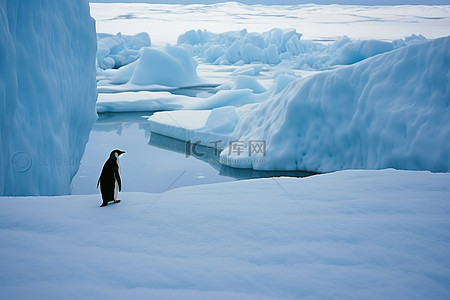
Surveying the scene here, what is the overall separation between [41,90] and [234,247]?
3.43 metres

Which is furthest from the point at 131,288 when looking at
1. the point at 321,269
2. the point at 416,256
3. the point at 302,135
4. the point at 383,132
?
the point at 302,135

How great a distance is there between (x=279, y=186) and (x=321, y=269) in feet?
4.79

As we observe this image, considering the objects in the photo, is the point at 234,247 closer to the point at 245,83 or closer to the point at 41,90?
the point at 41,90

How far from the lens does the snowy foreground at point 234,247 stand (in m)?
1.44

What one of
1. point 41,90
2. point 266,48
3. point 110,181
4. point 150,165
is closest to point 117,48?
point 266,48

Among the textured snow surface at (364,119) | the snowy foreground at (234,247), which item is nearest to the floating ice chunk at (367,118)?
the textured snow surface at (364,119)

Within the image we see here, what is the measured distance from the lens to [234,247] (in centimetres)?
177

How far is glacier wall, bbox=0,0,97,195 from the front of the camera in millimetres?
3455

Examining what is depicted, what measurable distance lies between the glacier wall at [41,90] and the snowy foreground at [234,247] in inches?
52.8

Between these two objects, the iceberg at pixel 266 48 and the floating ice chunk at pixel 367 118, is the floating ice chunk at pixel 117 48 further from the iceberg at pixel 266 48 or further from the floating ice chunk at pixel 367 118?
the floating ice chunk at pixel 367 118

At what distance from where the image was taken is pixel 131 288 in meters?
1.45

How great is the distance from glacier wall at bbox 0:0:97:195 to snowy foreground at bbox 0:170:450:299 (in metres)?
1.34

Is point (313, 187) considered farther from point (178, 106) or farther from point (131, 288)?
point (178, 106)

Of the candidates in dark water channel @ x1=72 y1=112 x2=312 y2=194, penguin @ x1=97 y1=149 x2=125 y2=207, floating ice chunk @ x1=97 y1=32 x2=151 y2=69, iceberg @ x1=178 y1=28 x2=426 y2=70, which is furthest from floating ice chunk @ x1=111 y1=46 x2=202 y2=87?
penguin @ x1=97 y1=149 x2=125 y2=207
